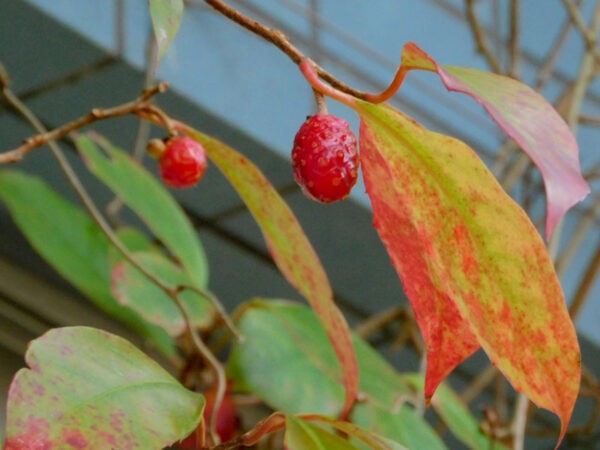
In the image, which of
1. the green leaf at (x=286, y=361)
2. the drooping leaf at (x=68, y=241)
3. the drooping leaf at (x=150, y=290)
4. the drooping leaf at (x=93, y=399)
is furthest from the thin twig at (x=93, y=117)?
the drooping leaf at (x=68, y=241)

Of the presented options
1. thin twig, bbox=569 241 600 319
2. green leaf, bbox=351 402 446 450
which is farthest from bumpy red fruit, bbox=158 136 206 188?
thin twig, bbox=569 241 600 319

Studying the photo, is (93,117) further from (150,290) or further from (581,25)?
(581,25)

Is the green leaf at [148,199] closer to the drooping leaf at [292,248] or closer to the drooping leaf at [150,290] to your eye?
the drooping leaf at [150,290]

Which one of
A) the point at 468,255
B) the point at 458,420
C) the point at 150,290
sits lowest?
the point at 458,420

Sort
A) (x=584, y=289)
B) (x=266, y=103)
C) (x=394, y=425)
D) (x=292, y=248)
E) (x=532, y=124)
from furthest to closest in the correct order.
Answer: (x=266, y=103)
(x=584, y=289)
(x=394, y=425)
(x=292, y=248)
(x=532, y=124)

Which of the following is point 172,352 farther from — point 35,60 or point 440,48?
point 440,48

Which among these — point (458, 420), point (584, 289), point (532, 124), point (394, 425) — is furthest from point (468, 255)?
point (584, 289)

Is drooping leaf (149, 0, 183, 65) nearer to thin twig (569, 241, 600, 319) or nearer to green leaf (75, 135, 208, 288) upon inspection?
green leaf (75, 135, 208, 288)
